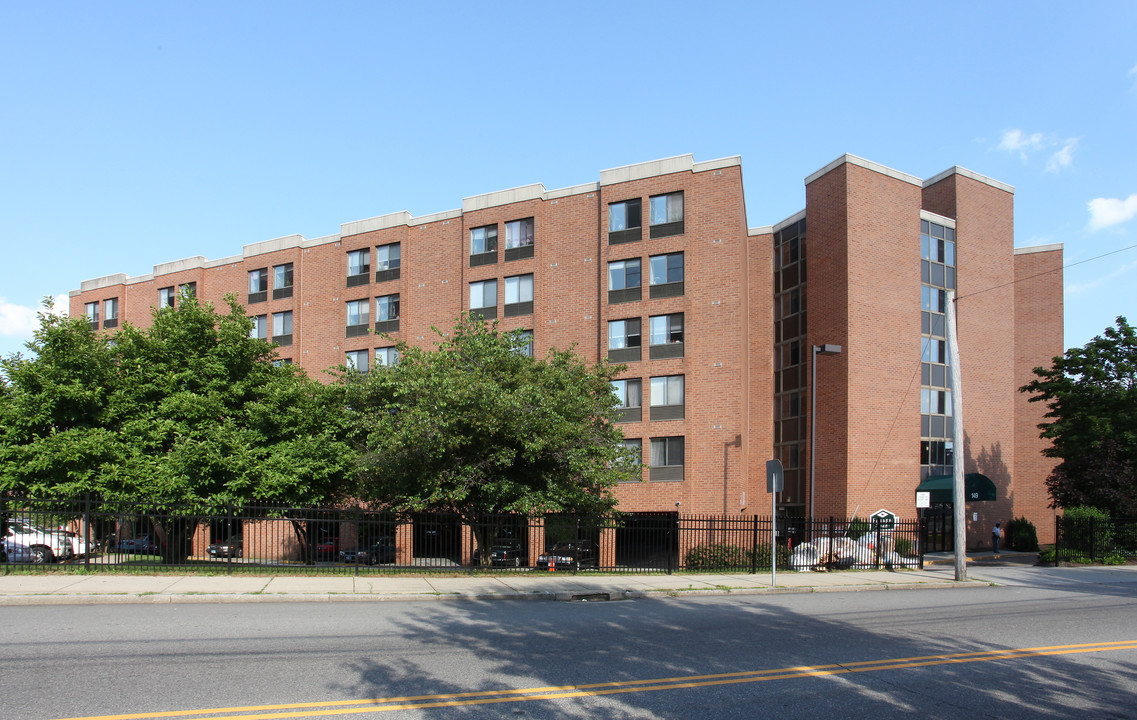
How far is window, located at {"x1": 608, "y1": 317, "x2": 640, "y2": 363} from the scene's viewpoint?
35.7 metres

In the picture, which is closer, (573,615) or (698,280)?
(573,615)

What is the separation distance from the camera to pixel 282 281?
45688mm

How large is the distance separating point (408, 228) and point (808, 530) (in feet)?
93.0

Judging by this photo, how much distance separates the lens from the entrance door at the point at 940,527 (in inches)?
1531

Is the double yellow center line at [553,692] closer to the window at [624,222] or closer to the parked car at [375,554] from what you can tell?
the parked car at [375,554]

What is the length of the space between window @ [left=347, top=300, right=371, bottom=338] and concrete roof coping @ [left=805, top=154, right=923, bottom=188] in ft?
81.2

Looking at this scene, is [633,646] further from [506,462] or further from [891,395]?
[891,395]

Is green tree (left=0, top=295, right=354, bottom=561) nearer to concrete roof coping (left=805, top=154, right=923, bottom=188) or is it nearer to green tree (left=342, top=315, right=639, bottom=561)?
Answer: green tree (left=342, top=315, right=639, bottom=561)

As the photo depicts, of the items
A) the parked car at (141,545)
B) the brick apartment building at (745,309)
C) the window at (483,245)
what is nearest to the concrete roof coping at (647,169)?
the brick apartment building at (745,309)

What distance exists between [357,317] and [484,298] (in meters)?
8.44

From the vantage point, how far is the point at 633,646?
31.0 feet

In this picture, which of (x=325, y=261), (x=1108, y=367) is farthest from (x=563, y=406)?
(x=325, y=261)

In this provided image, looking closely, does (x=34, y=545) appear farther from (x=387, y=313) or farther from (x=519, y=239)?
(x=519, y=239)

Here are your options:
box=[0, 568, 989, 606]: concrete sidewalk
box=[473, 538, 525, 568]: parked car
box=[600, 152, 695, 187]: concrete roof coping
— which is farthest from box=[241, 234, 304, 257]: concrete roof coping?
box=[0, 568, 989, 606]: concrete sidewalk
